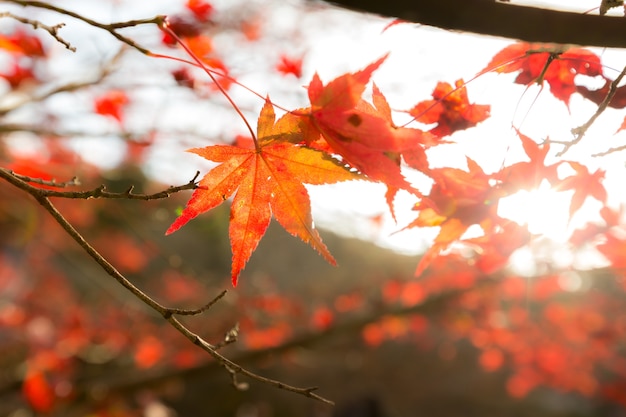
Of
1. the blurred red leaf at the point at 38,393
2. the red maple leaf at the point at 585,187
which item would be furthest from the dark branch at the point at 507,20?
the blurred red leaf at the point at 38,393

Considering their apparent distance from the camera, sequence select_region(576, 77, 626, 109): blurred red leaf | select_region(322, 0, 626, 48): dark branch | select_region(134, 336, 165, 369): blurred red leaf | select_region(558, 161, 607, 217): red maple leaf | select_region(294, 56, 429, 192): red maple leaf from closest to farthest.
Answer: select_region(322, 0, 626, 48): dark branch, select_region(294, 56, 429, 192): red maple leaf, select_region(576, 77, 626, 109): blurred red leaf, select_region(558, 161, 607, 217): red maple leaf, select_region(134, 336, 165, 369): blurred red leaf

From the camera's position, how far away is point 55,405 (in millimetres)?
3549

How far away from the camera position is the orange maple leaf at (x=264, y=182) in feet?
3.17

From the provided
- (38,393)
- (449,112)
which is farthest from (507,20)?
(38,393)

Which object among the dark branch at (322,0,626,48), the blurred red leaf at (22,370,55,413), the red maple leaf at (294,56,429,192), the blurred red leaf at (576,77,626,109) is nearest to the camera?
the dark branch at (322,0,626,48)

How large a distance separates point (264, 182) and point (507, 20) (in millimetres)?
527

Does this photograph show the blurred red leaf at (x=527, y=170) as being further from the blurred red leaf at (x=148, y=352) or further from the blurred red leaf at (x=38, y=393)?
the blurred red leaf at (x=148, y=352)

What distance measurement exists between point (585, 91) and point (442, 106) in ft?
1.06

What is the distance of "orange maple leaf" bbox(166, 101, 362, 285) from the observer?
3.17 feet

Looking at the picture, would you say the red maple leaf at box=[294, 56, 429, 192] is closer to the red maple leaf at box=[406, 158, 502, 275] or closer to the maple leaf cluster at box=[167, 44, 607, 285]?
the maple leaf cluster at box=[167, 44, 607, 285]

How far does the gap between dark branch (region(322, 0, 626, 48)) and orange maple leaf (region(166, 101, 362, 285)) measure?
0.29 metres

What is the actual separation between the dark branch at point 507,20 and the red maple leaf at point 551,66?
259 millimetres

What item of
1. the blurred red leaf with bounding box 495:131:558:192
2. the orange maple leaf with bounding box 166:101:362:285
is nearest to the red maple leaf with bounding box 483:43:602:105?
the blurred red leaf with bounding box 495:131:558:192

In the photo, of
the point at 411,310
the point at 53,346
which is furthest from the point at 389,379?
the point at 53,346
